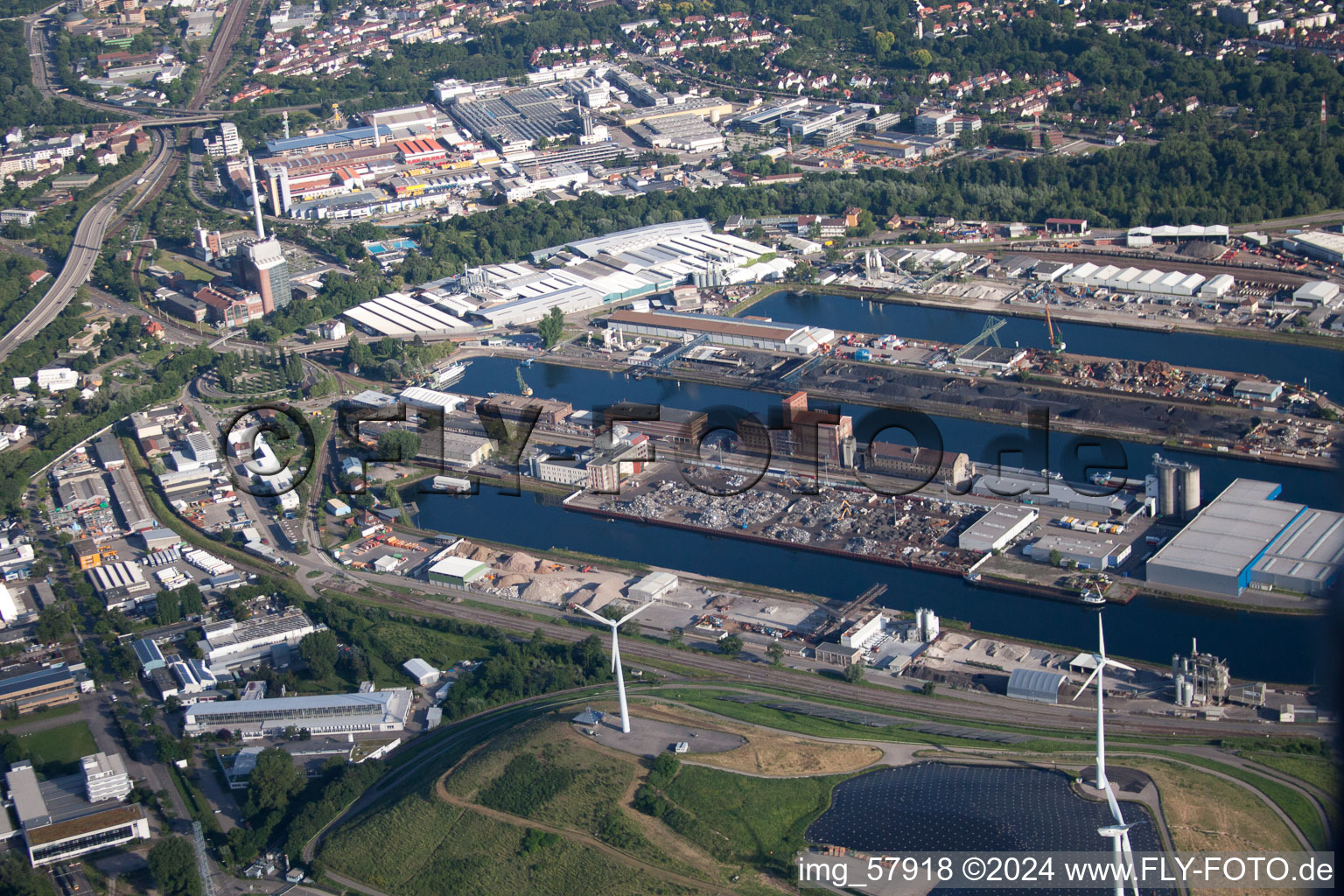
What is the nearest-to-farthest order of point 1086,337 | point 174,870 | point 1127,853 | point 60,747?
point 1127,853
point 174,870
point 60,747
point 1086,337

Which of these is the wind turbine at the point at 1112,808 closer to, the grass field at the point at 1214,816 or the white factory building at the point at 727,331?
the grass field at the point at 1214,816

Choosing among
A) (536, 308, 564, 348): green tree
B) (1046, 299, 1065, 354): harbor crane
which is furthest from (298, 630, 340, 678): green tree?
(1046, 299, 1065, 354): harbor crane

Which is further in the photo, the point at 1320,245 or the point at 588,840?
the point at 1320,245

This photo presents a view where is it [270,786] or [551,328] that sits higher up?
[551,328]

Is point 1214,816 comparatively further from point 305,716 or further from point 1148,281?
point 1148,281

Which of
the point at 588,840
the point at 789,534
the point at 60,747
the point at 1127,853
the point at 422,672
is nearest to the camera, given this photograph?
the point at 1127,853

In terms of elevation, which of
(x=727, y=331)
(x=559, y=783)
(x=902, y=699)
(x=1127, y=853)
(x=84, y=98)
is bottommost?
(x=902, y=699)

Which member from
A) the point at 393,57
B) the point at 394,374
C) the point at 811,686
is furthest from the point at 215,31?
the point at 811,686

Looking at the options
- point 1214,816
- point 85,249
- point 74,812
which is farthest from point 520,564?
point 85,249
